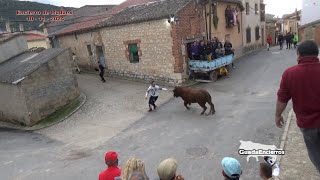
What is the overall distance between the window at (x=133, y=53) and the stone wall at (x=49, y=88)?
4.40 m

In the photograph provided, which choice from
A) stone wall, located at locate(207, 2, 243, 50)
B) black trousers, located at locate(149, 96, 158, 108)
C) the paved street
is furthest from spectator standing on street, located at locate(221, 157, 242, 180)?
stone wall, located at locate(207, 2, 243, 50)

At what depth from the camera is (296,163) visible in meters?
7.12

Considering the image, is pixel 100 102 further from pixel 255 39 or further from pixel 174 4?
pixel 255 39

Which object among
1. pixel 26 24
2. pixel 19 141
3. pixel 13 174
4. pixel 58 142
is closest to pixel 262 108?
pixel 58 142

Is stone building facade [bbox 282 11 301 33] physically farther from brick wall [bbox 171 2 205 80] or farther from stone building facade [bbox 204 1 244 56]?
brick wall [bbox 171 2 205 80]

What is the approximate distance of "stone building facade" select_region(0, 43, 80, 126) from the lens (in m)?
15.1

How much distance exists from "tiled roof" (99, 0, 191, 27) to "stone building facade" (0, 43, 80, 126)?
4696 millimetres

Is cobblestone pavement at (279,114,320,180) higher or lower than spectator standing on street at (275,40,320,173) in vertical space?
lower

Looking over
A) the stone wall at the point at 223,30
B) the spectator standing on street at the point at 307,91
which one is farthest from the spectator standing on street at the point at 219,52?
the spectator standing on street at the point at 307,91

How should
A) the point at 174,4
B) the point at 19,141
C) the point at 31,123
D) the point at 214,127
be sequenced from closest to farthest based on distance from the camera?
the point at 214,127, the point at 19,141, the point at 31,123, the point at 174,4

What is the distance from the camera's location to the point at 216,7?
2169cm

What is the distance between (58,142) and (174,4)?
10.5 meters

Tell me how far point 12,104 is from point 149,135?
316 inches

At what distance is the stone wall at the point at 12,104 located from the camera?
15125 mm
